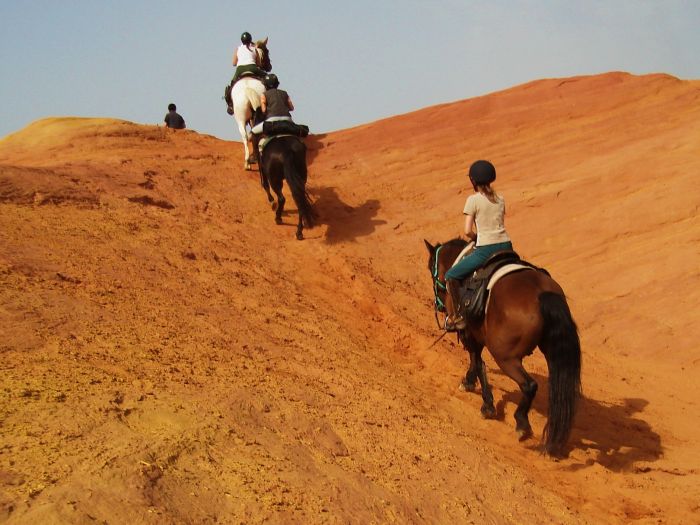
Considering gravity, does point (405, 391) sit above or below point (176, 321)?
below

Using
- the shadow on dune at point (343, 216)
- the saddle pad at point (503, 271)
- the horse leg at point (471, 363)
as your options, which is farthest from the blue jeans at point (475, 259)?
the shadow on dune at point (343, 216)

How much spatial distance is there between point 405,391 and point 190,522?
13.7 feet

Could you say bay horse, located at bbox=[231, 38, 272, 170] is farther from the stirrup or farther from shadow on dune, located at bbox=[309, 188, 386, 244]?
the stirrup

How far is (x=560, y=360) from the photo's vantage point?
727cm

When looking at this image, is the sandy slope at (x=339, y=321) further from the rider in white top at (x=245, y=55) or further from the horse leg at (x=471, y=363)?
the rider in white top at (x=245, y=55)

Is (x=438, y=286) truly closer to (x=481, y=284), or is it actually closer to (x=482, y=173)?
(x=481, y=284)

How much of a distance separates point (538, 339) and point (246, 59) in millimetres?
10025

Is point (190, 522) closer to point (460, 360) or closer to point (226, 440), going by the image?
point (226, 440)

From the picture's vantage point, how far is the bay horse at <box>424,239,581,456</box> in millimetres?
7223

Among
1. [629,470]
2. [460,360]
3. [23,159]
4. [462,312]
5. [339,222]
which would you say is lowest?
[629,470]

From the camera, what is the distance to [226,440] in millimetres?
5562

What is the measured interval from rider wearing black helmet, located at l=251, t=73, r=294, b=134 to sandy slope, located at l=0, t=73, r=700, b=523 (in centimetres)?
171

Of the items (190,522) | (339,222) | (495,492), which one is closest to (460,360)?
(495,492)

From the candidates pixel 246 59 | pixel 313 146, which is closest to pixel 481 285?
pixel 246 59
